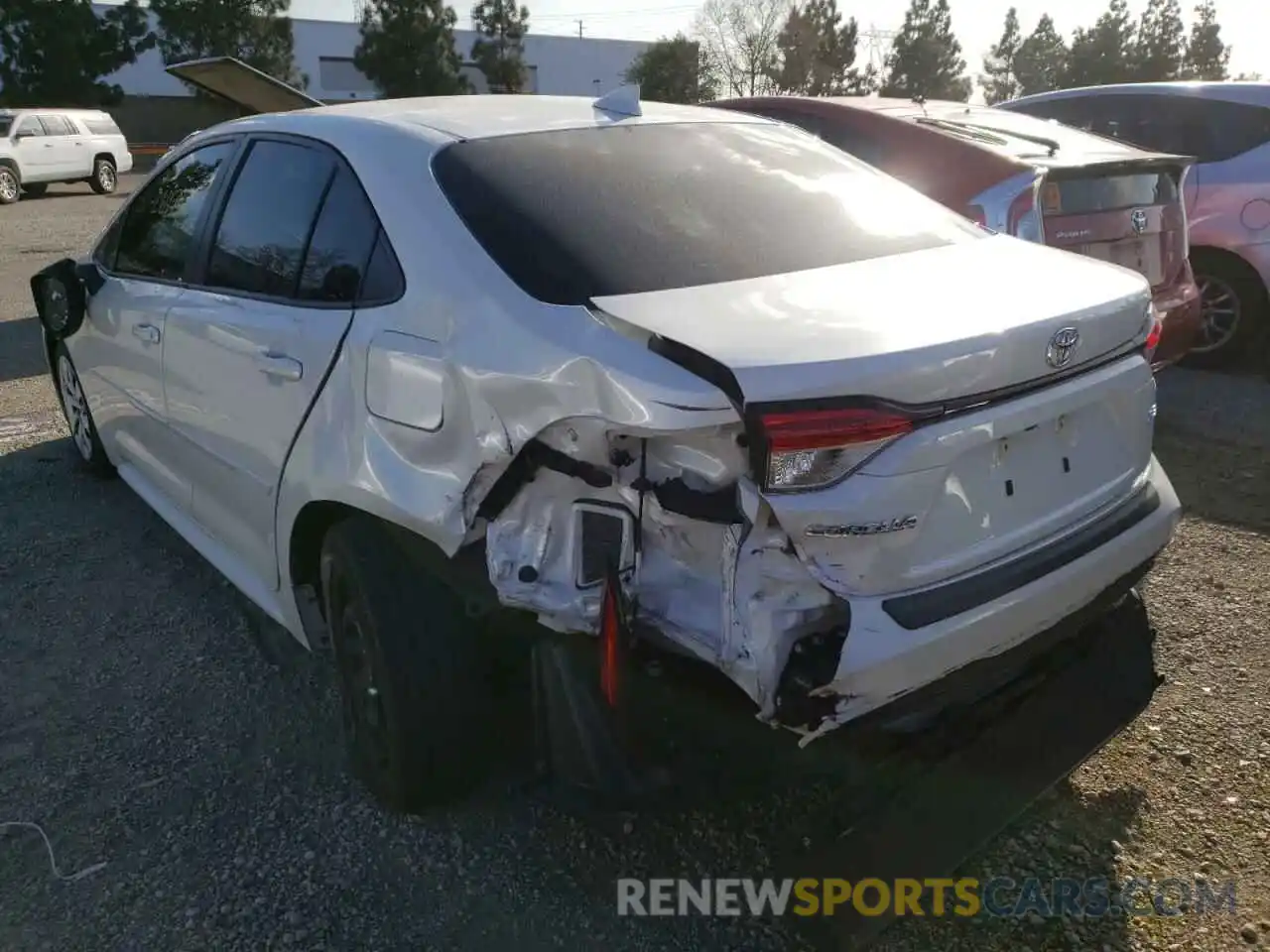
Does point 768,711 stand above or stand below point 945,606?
below

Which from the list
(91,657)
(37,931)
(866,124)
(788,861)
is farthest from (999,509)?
(866,124)

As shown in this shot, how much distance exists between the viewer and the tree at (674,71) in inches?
1747

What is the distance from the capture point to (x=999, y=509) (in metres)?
2.20

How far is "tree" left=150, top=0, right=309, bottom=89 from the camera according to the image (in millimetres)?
38688

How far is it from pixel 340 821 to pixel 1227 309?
622 cm

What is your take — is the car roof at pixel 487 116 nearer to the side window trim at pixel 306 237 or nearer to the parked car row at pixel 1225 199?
the side window trim at pixel 306 237

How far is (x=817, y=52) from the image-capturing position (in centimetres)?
4812

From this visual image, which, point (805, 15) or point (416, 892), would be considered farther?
point (805, 15)

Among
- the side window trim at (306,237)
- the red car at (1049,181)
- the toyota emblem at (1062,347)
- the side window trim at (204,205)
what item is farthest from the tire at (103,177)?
the toyota emblem at (1062,347)

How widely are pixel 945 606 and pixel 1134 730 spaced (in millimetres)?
1367

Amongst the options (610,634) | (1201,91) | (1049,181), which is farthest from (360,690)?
(1201,91)

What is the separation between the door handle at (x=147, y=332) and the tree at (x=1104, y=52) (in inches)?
2049

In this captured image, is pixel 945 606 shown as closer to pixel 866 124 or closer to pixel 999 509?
pixel 999 509

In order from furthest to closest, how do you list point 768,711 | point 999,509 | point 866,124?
point 866,124 < point 999,509 < point 768,711
